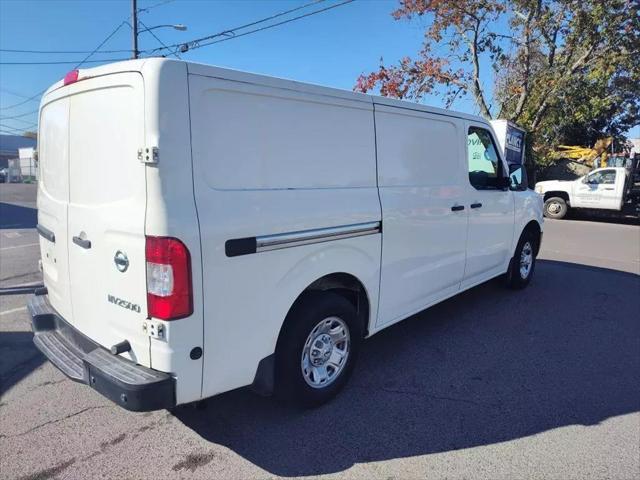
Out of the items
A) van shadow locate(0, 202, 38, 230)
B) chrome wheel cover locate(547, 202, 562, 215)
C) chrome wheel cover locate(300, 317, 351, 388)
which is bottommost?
van shadow locate(0, 202, 38, 230)

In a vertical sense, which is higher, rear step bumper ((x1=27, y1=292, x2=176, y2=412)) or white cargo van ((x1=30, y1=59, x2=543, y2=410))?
white cargo van ((x1=30, y1=59, x2=543, y2=410))

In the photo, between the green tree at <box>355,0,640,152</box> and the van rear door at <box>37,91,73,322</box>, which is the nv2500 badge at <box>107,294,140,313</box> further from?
the green tree at <box>355,0,640,152</box>

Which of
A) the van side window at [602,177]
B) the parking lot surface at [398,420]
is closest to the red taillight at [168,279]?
the parking lot surface at [398,420]

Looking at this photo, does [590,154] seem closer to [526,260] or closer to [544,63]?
[544,63]

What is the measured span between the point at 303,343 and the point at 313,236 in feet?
2.26

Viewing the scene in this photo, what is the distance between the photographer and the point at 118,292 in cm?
248

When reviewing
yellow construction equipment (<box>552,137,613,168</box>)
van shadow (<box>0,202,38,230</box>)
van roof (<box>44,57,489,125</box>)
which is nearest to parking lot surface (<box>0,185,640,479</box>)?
van roof (<box>44,57,489,125</box>)

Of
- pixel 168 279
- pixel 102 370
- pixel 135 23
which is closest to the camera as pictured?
pixel 168 279

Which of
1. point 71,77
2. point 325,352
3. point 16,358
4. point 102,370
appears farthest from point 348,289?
point 16,358

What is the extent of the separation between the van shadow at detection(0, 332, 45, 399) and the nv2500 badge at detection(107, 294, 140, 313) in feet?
5.32

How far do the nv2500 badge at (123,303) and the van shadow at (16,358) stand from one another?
1.62m

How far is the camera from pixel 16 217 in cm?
1524

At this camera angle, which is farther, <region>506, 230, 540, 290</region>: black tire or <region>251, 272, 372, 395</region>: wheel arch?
<region>506, 230, 540, 290</region>: black tire

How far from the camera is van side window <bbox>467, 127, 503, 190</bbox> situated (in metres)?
4.64
